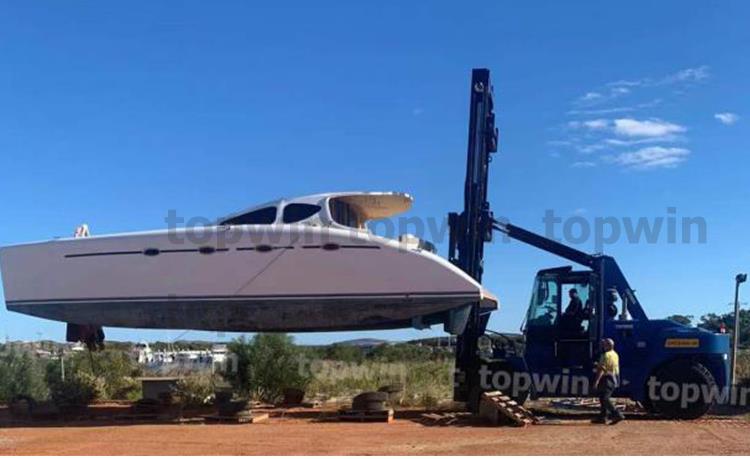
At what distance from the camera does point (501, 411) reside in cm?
1217

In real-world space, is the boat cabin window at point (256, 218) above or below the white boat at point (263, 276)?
above

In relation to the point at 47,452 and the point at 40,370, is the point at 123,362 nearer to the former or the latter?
the point at 40,370

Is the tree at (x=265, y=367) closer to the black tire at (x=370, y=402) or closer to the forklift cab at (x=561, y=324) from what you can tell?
the black tire at (x=370, y=402)

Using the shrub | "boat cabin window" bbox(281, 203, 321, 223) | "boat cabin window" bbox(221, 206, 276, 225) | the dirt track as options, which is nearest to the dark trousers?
the dirt track

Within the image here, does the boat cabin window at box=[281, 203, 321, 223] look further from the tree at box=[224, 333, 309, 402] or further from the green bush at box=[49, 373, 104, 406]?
the green bush at box=[49, 373, 104, 406]

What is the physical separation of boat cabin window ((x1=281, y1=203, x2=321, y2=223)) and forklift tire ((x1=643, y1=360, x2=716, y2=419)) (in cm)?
632

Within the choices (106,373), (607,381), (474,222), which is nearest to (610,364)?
(607,381)

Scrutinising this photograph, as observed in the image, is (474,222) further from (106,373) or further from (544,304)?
(106,373)

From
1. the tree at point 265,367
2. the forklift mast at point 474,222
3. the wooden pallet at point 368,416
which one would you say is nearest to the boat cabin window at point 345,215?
the forklift mast at point 474,222

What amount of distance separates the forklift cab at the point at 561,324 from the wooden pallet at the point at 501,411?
3.92ft

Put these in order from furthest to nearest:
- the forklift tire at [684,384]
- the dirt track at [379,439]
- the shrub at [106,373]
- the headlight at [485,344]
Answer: the shrub at [106,373] < the headlight at [485,344] < the forklift tire at [684,384] < the dirt track at [379,439]

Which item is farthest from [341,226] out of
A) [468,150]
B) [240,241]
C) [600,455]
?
[600,455]

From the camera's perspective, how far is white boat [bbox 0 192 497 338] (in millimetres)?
12766

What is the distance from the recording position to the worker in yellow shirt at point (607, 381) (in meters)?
12.5
